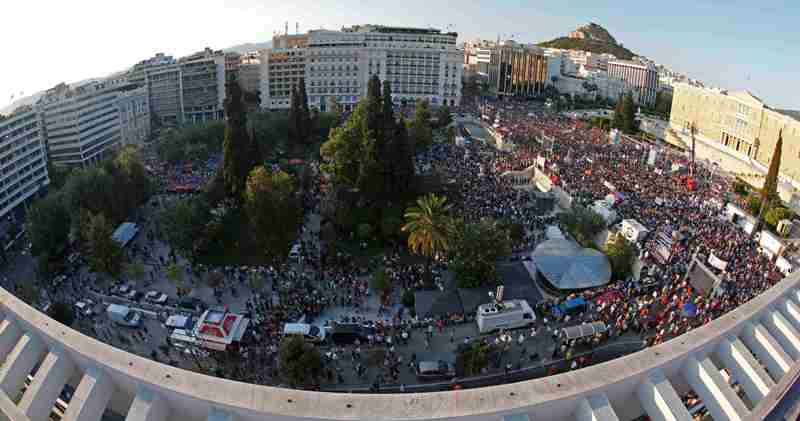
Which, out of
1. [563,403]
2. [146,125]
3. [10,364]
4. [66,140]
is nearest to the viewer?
[563,403]

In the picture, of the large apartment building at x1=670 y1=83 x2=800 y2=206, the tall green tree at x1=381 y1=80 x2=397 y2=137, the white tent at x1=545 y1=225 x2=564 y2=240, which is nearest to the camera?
the white tent at x1=545 y1=225 x2=564 y2=240

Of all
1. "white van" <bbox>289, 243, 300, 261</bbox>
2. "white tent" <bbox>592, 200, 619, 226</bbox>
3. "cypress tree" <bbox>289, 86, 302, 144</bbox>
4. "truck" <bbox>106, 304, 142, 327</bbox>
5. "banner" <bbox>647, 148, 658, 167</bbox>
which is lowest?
"truck" <bbox>106, 304, 142, 327</bbox>

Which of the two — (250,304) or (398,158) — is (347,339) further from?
(398,158)

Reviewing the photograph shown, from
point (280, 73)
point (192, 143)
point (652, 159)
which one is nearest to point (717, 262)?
point (652, 159)

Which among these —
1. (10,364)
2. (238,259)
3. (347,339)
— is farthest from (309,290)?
(10,364)

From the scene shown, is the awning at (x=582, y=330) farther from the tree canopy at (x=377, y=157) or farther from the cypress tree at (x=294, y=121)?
the cypress tree at (x=294, y=121)

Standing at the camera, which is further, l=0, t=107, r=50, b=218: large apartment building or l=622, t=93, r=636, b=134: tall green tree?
l=622, t=93, r=636, b=134: tall green tree

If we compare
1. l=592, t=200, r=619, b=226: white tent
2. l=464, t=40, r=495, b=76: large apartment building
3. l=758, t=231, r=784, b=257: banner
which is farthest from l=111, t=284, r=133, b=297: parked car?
l=464, t=40, r=495, b=76: large apartment building

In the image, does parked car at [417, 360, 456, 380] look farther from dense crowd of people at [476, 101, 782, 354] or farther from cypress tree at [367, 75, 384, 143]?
cypress tree at [367, 75, 384, 143]
